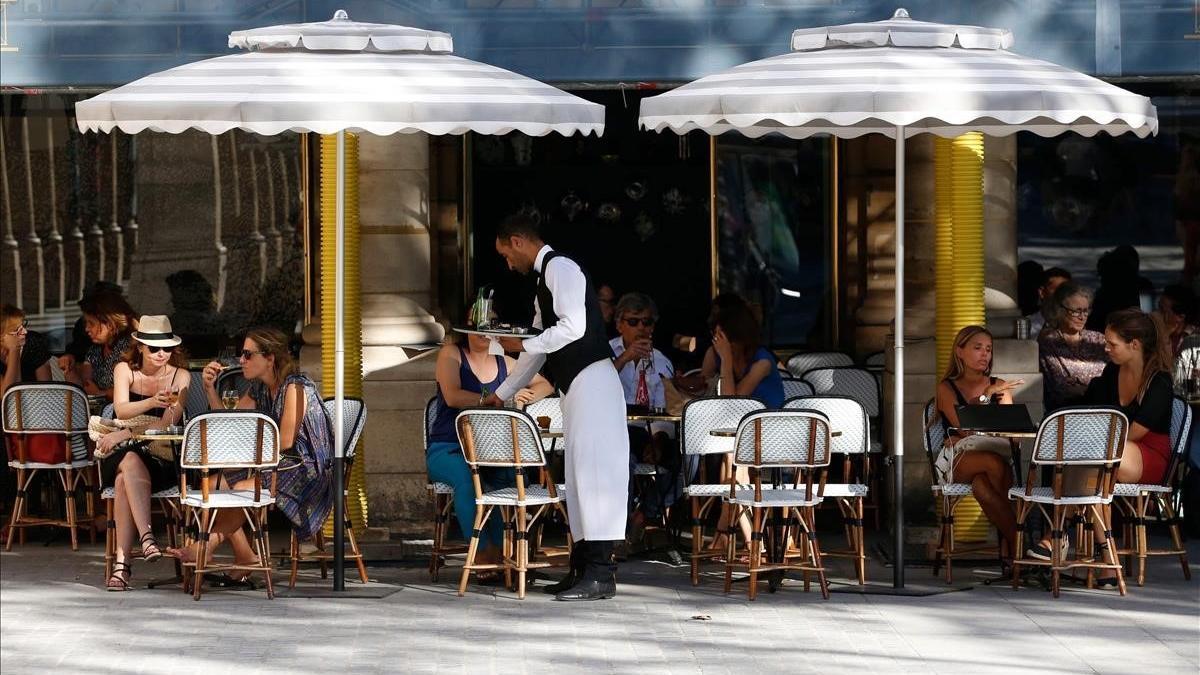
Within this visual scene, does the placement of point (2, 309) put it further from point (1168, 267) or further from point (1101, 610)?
point (1168, 267)

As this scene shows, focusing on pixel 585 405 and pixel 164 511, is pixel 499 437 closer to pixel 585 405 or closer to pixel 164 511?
pixel 585 405

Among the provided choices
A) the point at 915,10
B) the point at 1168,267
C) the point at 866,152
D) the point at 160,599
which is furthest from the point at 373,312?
the point at 1168,267

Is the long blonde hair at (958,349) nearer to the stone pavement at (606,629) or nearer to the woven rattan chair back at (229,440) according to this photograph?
the stone pavement at (606,629)

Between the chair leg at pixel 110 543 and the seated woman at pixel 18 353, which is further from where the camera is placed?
the seated woman at pixel 18 353

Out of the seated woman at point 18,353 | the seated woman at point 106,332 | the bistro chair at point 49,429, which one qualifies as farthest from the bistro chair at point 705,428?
the seated woman at point 18,353

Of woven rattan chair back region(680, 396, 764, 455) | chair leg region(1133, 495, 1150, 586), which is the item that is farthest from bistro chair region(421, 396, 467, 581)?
chair leg region(1133, 495, 1150, 586)

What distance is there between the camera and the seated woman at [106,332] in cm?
1266

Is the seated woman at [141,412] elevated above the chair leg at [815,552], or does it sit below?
above

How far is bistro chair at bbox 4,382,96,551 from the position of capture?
468 inches

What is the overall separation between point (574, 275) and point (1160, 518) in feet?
15.4

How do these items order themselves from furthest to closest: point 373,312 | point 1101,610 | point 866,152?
point 866,152, point 373,312, point 1101,610

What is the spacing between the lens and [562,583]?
10.0m

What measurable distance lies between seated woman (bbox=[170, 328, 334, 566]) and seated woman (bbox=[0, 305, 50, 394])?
2.87m

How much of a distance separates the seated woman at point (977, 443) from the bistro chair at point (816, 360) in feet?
10.3
